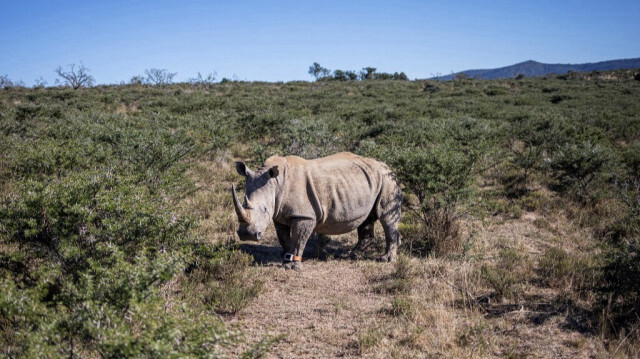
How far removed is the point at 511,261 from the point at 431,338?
2.92 m

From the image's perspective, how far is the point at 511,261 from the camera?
6289 millimetres

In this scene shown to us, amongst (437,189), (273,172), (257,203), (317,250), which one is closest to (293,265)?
(317,250)

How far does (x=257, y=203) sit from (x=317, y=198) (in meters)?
0.99

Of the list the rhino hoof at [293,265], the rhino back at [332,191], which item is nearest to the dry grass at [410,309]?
the rhino hoof at [293,265]

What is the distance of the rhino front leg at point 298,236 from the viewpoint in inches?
225

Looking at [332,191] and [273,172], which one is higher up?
[273,172]

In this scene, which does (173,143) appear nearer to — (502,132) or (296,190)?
(296,190)

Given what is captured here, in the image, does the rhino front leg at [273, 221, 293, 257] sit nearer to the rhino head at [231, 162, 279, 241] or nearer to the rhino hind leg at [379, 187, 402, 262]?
the rhino head at [231, 162, 279, 241]

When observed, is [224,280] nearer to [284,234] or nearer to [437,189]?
[284,234]

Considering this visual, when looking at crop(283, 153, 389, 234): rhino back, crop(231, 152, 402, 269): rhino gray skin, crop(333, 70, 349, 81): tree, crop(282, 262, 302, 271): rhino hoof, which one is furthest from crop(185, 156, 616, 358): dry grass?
crop(333, 70, 349, 81): tree

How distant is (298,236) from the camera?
18.9ft

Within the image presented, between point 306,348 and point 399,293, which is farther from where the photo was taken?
point 399,293

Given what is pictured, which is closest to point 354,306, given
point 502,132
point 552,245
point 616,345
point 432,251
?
point 432,251

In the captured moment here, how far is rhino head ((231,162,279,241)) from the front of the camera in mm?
5066
